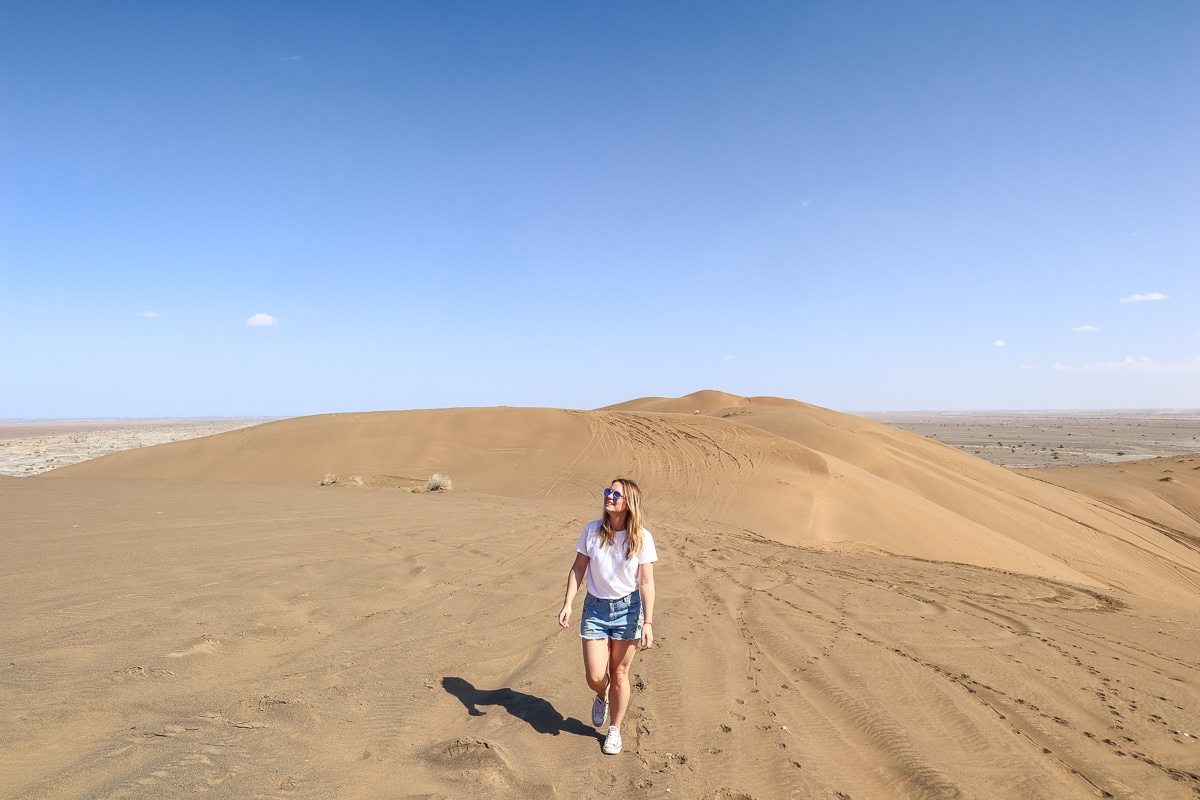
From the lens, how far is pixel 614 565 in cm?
394

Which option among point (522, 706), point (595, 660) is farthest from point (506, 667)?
point (595, 660)

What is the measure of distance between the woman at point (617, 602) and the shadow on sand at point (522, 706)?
252 mm

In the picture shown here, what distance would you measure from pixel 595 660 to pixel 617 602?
0.36 meters

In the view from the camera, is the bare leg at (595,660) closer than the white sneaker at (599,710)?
Yes

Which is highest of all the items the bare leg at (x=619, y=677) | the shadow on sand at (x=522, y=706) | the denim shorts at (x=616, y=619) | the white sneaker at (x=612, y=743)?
the denim shorts at (x=616, y=619)

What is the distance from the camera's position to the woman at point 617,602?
3.88 metres

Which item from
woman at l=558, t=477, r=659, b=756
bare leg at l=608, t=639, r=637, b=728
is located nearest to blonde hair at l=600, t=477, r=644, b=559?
woman at l=558, t=477, r=659, b=756

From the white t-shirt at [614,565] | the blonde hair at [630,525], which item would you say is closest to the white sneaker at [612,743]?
the white t-shirt at [614,565]

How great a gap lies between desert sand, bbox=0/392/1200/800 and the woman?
40cm

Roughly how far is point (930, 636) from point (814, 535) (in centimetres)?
818

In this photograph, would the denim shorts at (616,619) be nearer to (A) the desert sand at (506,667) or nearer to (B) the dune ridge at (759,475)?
(A) the desert sand at (506,667)

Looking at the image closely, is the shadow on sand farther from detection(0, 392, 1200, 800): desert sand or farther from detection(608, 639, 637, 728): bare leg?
detection(608, 639, 637, 728): bare leg

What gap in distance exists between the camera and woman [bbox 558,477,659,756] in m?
3.88

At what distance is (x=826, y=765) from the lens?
3.70 meters
